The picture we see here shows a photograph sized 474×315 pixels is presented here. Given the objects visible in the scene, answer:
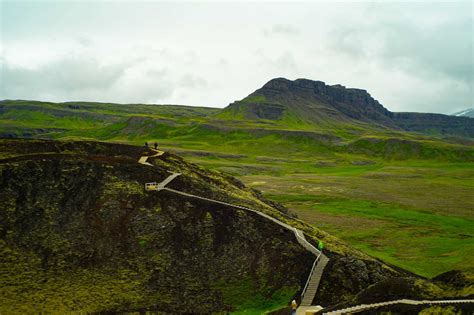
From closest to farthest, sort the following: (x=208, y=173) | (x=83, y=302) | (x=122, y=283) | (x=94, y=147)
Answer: (x=83, y=302), (x=122, y=283), (x=94, y=147), (x=208, y=173)

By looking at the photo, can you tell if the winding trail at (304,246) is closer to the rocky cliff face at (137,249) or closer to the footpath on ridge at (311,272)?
the footpath on ridge at (311,272)

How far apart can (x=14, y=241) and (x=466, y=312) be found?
5775 centimetres

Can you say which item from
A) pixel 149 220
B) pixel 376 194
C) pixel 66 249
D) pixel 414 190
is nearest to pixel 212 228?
pixel 149 220

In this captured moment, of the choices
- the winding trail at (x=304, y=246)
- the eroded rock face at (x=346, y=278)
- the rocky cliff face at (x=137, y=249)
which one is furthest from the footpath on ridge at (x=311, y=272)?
the rocky cliff face at (x=137, y=249)

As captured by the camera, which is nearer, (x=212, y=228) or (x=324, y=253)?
(x=324, y=253)

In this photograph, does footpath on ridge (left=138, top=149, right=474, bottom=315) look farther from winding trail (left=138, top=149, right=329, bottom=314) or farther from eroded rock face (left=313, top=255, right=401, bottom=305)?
eroded rock face (left=313, top=255, right=401, bottom=305)

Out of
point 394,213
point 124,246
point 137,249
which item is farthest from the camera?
point 394,213

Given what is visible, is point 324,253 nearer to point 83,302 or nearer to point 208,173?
point 83,302

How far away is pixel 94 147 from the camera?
9431cm

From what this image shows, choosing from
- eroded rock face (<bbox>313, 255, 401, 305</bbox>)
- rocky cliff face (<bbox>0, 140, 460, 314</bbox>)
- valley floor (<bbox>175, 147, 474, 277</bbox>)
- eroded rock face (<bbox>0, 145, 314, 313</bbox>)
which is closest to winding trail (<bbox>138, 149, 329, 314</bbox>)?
eroded rock face (<bbox>313, 255, 401, 305</bbox>)

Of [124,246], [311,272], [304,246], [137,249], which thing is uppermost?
[304,246]

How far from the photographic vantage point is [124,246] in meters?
64.0

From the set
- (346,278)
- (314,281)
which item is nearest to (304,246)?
(314,281)

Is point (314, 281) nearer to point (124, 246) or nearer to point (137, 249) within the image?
point (137, 249)
